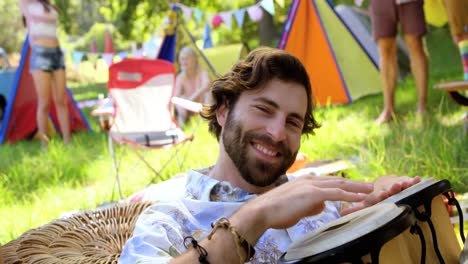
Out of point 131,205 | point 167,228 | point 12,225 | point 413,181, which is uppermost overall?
point 413,181

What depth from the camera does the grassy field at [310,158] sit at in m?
3.40

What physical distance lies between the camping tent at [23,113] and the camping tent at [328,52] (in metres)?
2.82

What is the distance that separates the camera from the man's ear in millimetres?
1682

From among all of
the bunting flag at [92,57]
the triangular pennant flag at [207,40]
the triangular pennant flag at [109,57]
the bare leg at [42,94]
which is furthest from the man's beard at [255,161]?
the triangular pennant flag at [109,57]

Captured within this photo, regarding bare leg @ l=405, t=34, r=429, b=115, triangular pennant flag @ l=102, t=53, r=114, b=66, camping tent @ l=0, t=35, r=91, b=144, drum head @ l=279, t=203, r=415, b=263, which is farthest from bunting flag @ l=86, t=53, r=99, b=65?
drum head @ l=279, t=203, r=415, b=263

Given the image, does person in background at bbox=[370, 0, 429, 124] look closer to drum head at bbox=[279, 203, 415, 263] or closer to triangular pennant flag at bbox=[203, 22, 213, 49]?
triangular pennant flag at bbox=[203, 22, 213, 49]

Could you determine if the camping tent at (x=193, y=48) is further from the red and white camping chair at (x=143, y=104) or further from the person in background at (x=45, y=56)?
the red and white camping chair at (x=143, y=104)

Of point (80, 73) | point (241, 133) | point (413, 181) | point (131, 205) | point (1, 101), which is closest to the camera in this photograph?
point (413, 181)

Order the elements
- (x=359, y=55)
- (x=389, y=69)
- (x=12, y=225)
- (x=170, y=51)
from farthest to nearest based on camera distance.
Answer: (x=170, y=51)
(x=359, y=55)
(x=389, y=69)
(x=12, y=225)

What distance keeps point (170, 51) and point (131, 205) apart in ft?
17.5

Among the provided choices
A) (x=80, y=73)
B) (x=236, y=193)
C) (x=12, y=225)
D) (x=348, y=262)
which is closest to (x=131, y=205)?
(x=236, y=193)

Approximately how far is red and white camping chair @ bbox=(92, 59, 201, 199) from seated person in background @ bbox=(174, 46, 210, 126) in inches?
71.1

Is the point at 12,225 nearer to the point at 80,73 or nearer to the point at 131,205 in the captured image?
the point at 131,205

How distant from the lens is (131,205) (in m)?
2.34
